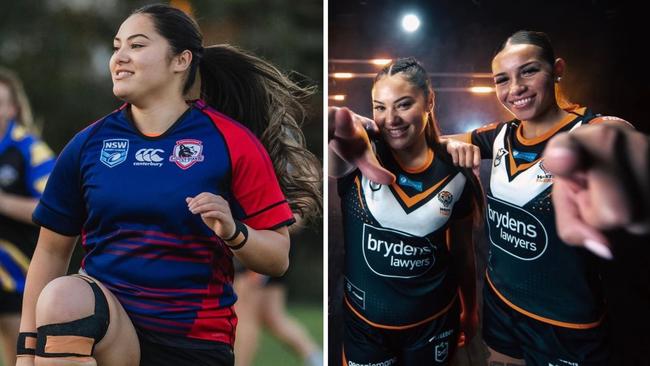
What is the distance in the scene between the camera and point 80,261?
211 centimetres

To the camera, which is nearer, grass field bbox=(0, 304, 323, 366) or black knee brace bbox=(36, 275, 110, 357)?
black knee brace bbox=(36, 275, 110, 357)

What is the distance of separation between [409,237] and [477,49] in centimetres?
76

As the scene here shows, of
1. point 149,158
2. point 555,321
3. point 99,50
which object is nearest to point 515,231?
point 555,321

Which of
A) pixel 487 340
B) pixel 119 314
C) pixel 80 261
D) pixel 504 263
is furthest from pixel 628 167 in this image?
pixel 80 261

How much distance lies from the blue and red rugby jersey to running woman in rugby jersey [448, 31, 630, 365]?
81 cm

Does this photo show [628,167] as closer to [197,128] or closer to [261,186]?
[261,186]

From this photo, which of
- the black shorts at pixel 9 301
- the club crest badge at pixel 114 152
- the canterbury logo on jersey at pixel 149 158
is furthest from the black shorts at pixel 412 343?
the black shorts at pixel 9 301

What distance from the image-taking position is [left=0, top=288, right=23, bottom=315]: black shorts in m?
2.14

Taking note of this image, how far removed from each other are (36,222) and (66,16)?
784 mm

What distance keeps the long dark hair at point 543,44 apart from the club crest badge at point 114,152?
1409 millimetres

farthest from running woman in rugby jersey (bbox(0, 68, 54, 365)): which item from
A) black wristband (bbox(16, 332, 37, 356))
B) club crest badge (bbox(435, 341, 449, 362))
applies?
club crest badge (bbox(435, 341, 449, 362))

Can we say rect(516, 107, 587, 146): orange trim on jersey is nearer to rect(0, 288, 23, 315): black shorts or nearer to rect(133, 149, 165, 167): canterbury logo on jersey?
rect(133, 149, 165, 167): canterbury logo on jersey

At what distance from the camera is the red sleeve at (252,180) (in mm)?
2074

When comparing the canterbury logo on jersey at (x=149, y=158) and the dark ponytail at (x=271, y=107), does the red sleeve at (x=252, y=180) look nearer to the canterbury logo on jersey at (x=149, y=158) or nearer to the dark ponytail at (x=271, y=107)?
the dark ponytail at (x=271, y=107)
